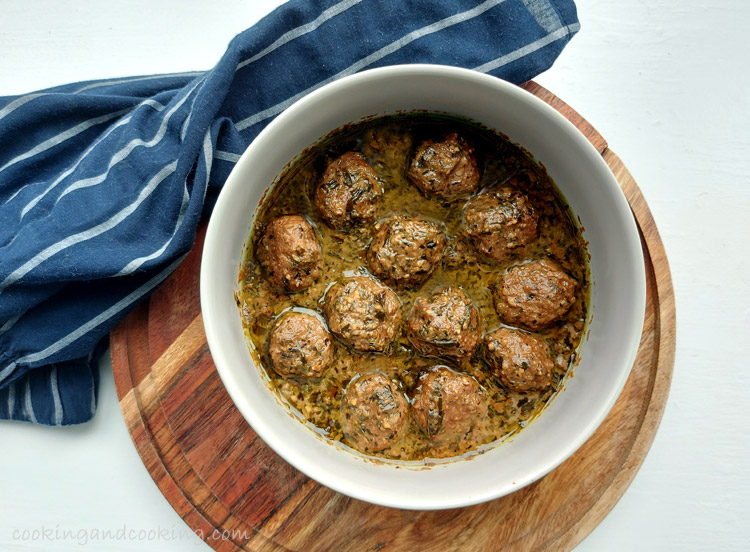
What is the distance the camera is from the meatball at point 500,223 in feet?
6.98

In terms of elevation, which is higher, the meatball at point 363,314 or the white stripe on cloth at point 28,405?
the meatball at point 363,314

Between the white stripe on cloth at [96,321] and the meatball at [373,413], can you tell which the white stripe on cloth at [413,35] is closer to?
the white stripe on cloth at [96,321]

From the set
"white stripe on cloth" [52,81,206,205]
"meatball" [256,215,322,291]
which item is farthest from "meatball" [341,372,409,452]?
"white stripe on cloth" [52,81,206,205]

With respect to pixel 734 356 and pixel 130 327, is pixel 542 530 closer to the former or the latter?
pixel 734 356

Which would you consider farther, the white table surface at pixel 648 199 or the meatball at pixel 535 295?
the white table surface at pixel 648 199

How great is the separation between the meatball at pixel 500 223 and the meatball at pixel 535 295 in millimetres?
102

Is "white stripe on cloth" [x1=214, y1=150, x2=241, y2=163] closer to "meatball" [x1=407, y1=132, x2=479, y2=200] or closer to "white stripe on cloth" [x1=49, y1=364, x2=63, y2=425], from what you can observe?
"meatball" [x1=407, y1=132, x2=479, y2=200]

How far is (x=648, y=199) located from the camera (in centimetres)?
275

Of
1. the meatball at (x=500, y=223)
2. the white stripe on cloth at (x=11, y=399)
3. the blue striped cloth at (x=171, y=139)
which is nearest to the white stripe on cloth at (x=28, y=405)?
the white stripe on cloth at (x=11, y=399)

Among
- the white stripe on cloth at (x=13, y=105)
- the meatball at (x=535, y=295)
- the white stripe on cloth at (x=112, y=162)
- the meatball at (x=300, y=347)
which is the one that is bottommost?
the meatball at (x=535, y=295)

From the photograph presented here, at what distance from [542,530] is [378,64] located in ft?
6.40

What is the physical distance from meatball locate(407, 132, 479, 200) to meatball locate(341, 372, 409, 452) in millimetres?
746

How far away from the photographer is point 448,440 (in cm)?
221

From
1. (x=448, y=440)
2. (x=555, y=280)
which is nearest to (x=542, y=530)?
(x=448, y=440)
